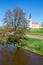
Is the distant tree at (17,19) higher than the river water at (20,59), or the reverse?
the distant tree at (17,19)

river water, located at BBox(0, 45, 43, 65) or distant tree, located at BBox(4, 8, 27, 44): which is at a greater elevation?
distant tree, located at BBox(4, 8, 27, 44)

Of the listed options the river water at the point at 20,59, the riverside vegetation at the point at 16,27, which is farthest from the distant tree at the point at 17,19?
the river water at the point at 20,59

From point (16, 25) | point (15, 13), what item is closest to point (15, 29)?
point (16, 25)

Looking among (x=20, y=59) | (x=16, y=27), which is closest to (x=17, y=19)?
(x=16, y=27)

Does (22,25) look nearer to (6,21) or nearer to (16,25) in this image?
(16,25)

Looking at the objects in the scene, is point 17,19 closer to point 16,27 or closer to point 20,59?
point 16,27

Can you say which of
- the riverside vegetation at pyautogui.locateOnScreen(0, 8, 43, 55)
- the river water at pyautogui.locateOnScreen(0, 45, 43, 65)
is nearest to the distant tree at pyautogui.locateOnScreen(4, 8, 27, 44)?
the riverside vegetation at pyautogui.locateOnScreen(0, 8, 43, 55)

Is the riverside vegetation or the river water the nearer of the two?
the river water

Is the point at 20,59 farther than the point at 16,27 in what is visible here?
No

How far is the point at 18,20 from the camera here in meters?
41.5

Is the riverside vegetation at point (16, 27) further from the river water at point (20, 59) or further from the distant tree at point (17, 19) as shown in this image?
the river water at point (20, 59)

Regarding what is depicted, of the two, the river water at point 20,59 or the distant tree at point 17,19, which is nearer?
the river water at point 20,59

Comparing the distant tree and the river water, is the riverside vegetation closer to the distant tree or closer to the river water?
→ the distant tree

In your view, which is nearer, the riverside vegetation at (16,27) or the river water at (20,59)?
the river water at (20,59)
